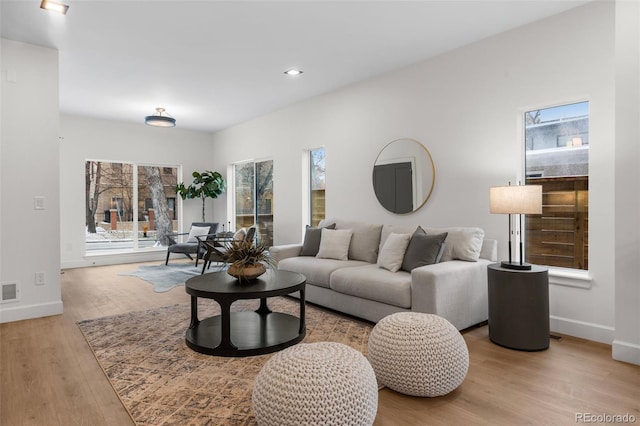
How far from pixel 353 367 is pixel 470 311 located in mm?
1909

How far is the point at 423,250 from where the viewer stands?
11.7 ft

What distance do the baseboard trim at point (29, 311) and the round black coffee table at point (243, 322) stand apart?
177 cm

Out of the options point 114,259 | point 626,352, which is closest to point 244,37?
point 626,352

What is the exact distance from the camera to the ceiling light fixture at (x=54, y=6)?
10.1 ft

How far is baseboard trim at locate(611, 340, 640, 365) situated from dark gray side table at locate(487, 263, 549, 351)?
418mm

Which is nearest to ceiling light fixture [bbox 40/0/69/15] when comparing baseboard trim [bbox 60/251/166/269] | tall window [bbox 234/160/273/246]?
tall window [bbox 234/160/273/246]

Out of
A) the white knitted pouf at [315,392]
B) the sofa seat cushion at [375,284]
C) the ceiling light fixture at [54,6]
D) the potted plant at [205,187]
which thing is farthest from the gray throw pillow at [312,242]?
the potted plant at [205,187]

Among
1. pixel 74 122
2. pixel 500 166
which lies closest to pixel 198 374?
pixel 500 166

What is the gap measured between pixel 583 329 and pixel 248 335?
2.71 m

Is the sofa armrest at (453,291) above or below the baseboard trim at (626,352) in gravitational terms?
above

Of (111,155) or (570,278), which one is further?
(111,155)

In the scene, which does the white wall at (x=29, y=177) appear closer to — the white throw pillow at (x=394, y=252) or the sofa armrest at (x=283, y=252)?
the sofa armrest at (x=283, y=252)

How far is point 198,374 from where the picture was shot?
253 centimetres

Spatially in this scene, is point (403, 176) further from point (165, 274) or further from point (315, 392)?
point (165, 274)
